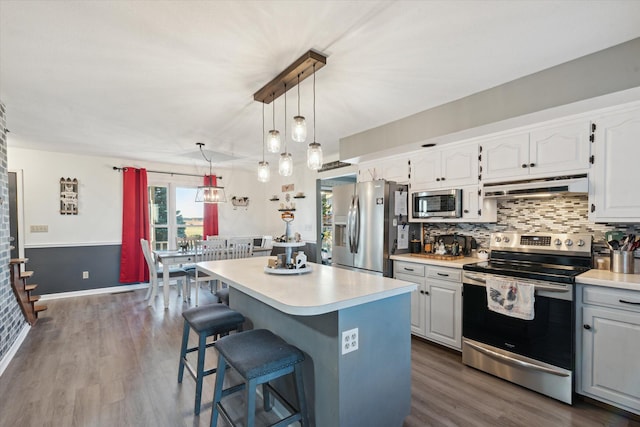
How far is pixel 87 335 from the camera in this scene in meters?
3.30

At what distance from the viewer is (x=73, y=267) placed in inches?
195

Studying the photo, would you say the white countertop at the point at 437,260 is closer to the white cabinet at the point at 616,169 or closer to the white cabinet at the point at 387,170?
the white cabinet at the point at 387,170

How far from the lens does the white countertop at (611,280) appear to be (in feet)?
6.15

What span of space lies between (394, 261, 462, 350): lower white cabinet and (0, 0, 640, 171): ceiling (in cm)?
161

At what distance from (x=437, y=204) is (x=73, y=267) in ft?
18.8

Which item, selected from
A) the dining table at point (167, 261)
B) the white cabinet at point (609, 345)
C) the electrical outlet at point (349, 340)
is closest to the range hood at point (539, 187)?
the white cabinet at point (609, 345)

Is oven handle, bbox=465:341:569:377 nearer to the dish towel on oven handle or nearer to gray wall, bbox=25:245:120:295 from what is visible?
the dish towel on oven handle

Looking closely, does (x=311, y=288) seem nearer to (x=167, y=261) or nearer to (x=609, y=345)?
(x=609, y=345)

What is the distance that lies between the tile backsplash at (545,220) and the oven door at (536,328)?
76cm

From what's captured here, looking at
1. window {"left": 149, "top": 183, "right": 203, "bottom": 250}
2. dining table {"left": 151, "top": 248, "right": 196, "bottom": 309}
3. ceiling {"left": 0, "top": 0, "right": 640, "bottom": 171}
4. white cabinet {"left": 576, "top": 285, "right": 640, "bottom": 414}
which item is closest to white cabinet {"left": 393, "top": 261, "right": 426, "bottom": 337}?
white cabinet {"left": 576, "top": 285, "right": 640, "bottom": 414}

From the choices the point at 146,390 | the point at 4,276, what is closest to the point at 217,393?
the point at 146,390

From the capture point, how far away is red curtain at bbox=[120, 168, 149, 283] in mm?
5297

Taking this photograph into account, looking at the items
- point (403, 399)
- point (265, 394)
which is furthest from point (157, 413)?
Result: point (403, 399)

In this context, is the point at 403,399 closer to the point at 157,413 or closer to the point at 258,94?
the point at 157,413
